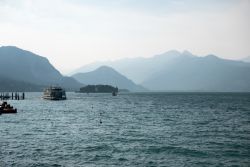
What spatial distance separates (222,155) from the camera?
45688mm

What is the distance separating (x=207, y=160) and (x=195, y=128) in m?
31.5

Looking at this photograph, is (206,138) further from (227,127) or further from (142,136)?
(227,127)

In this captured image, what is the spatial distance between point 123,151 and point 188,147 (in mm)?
9554

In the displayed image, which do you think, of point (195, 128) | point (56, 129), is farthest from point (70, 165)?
point (195, 128)

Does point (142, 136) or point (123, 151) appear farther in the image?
point (142, 136)

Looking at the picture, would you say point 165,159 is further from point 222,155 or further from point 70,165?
point 70,165

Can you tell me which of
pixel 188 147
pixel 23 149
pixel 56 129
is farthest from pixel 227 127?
pixel 23 149

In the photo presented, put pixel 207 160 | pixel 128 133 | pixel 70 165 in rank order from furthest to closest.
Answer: pixel 128 133, pixel 207 160, pixel 70 165

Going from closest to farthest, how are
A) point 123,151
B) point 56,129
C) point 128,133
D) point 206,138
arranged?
point 123,151
point 206,138
point 128,133
point 56,129

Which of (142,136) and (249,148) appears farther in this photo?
(142,136)

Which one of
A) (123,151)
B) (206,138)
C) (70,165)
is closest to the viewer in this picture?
(70,165)

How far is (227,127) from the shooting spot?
76.3 metres

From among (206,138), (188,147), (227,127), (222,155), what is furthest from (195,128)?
(222,155)

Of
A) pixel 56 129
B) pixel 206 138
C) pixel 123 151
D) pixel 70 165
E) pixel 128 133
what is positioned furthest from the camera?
pixel 56 129
